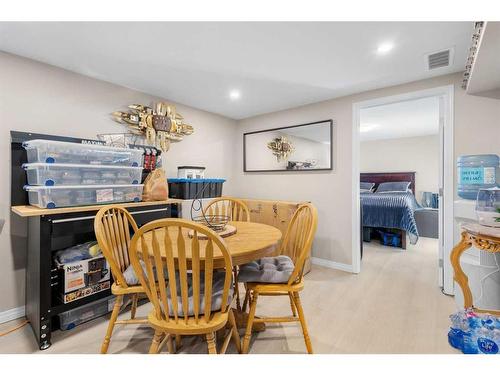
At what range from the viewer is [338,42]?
1808 millimetres

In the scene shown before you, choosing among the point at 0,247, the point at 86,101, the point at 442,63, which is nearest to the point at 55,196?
the point at 0,247

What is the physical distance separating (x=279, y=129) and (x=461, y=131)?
2.04m

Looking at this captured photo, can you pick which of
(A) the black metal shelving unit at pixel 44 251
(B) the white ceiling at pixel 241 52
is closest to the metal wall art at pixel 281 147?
(B) the white ceiling at pixel 241 52

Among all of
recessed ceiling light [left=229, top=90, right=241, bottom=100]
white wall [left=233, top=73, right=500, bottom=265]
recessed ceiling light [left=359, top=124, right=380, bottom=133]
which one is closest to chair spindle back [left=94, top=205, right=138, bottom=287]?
recessed ceiling light [left=229, top=90, right=241, bottom=100]

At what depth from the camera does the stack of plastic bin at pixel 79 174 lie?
1.76 metres

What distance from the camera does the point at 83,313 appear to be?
6.38 feet

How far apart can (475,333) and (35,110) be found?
350cm

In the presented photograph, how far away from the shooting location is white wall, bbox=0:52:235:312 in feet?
6.26

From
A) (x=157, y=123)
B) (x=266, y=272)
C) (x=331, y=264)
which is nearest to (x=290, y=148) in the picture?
(x=331, y=264)

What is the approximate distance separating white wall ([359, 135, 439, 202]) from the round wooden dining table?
5.87m

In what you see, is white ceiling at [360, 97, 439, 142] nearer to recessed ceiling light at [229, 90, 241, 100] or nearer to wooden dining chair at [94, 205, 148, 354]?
recessed ceiling light at [229, 90, 241, 100]

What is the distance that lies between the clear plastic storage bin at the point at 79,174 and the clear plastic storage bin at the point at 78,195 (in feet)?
0.17

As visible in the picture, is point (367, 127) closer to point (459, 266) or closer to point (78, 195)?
point (459, 266)
